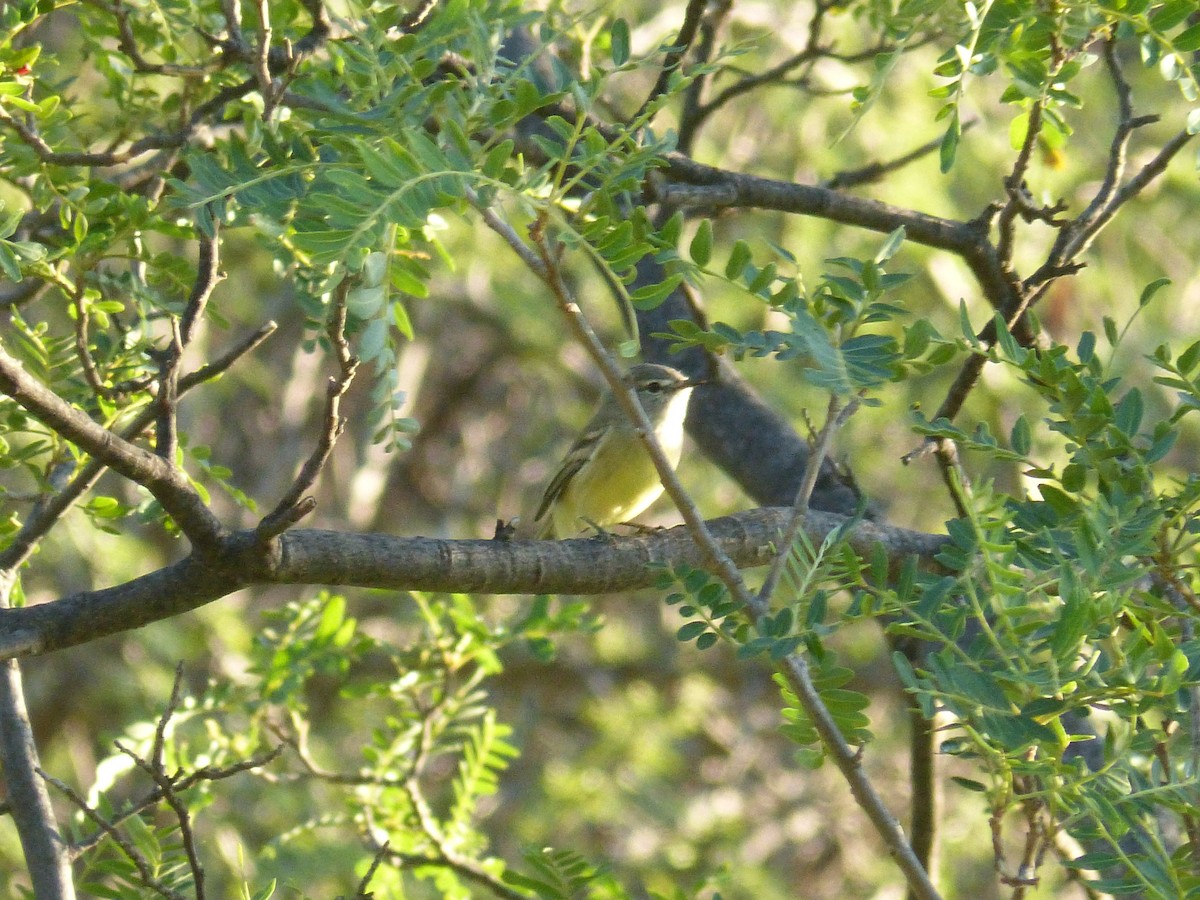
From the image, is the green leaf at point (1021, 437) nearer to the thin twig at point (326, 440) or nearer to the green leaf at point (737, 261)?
the green leaf at point (737, 261)

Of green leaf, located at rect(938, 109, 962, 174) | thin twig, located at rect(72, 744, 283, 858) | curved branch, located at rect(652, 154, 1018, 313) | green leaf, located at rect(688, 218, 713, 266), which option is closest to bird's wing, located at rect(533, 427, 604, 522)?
curved branch, located at rect(652, 154, 1018, 313)


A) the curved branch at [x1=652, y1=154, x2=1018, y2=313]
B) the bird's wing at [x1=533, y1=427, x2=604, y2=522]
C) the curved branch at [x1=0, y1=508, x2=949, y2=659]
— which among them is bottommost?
the curved branch at [x1=0, y1=508, x2=949, y2=659]

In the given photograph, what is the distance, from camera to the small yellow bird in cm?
472

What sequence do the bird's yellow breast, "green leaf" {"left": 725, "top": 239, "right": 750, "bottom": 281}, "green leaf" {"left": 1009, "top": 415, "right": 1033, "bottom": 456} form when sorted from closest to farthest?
"green leaf" {"left": 725, "top": 239, "right": 750, "bottom": 281} → "green leaf" {"left": 1009, "top": 415, "right": 1033, "bottom": 456} → the bird's yellow breast

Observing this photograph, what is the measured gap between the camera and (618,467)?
4.78m

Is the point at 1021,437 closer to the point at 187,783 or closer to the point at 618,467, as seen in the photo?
the point at 187,783

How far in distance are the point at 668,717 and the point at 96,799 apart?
6653 mm

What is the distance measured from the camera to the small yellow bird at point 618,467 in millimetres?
4719

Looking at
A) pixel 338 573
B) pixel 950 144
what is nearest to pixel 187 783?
pixel 338 573

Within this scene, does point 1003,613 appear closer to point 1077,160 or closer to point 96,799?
point 96,799

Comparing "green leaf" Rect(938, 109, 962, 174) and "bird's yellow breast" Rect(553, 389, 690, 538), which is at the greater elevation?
"bird's yellow breast" Rect(553, 389, 690, 538)

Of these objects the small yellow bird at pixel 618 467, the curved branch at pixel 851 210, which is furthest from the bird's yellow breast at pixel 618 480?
the curved branch at pixel 851 210

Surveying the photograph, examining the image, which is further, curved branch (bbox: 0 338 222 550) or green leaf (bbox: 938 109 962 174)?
green leaf (bbox: 938 109 962 174)

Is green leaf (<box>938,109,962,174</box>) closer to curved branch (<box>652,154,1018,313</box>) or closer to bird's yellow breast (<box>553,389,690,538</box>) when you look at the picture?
curved branch (<box>652,154,1018,313</box>)
